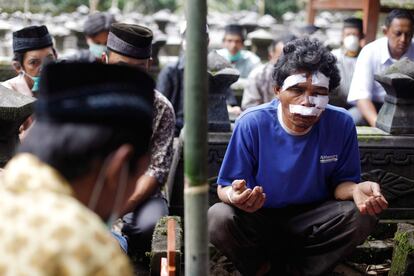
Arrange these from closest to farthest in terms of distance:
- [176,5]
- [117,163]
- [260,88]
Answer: [117,163]
[260,88]
[176,5]

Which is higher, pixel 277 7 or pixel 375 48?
pixel 375 48

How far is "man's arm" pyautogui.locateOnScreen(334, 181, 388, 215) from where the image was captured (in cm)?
354

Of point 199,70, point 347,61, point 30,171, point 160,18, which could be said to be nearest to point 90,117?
point 30,171

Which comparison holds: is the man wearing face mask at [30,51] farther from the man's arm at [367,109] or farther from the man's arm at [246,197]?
the man's arm at [367,109]

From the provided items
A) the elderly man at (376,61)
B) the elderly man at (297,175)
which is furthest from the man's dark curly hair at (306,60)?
the elderly man at (376,61)

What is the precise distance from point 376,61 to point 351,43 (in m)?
1.86

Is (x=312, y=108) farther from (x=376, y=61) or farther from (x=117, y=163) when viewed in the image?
(x=376, y=61)

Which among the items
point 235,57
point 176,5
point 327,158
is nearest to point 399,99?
point 327,158

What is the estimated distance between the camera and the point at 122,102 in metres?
1.92

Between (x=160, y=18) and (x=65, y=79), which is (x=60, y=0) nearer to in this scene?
(x=160, y=18)

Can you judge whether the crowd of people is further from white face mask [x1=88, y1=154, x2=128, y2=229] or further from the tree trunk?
the tree trunk

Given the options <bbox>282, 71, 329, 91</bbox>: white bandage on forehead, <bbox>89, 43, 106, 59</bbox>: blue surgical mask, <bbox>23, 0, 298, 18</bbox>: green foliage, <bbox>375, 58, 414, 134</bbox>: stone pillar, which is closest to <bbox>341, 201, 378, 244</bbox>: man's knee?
<bbox>282, 71, 329, 91</bbox>: white bandage on forehead

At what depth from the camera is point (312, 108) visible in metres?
3.71

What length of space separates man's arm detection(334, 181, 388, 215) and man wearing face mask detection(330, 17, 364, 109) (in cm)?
293
